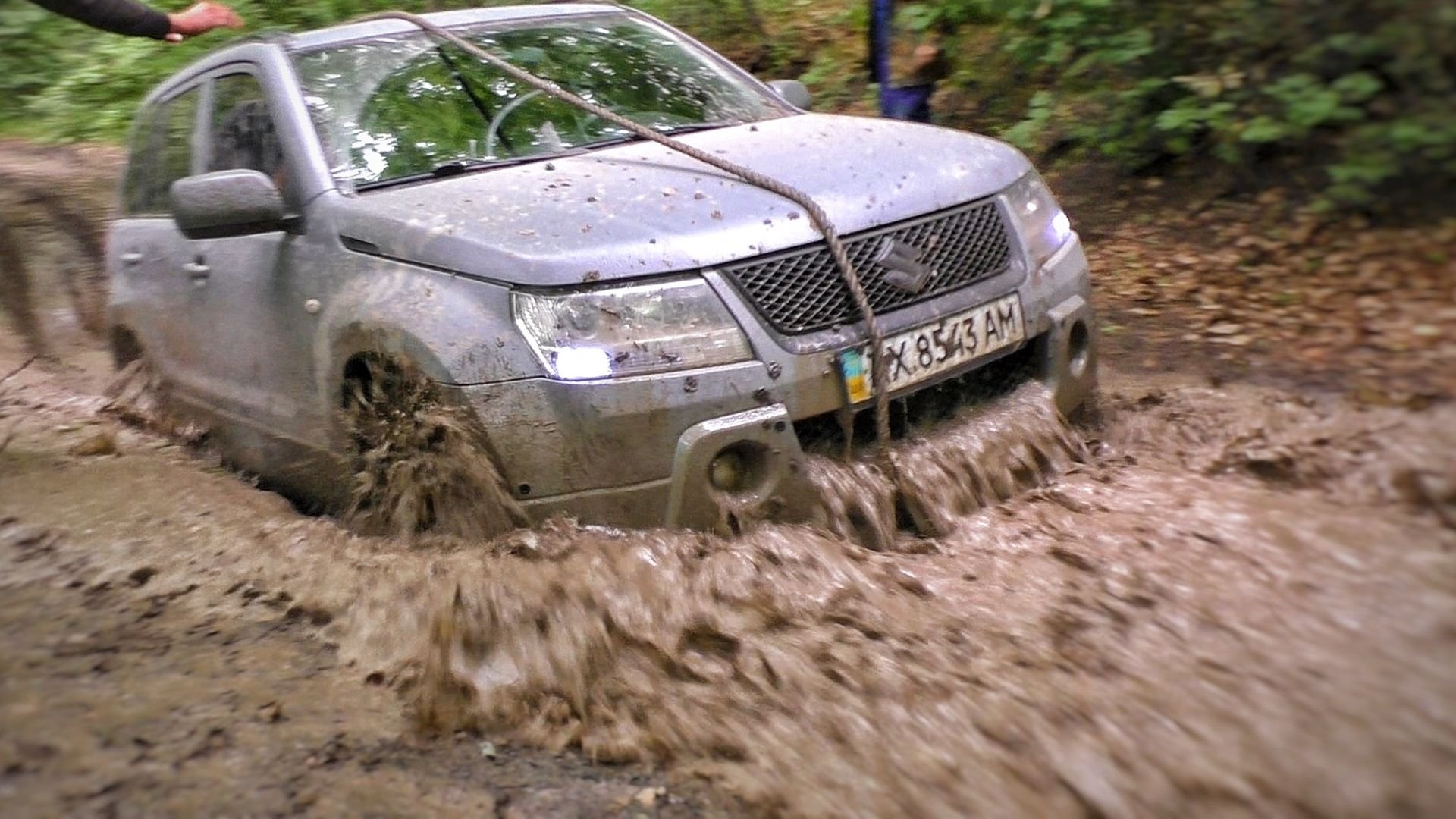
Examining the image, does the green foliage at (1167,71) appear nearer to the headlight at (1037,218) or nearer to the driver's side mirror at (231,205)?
the headlight at (1037,218)

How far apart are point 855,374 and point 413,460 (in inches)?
47.1

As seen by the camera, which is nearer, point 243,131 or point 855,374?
point 855,374

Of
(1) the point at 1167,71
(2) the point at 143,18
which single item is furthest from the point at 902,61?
(2) the point at 143,18

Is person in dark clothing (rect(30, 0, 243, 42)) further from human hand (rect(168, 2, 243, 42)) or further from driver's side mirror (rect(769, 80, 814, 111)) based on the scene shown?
driver's side mirror (rect(769, 80, 814, 111))

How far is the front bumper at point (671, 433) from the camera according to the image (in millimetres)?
3035

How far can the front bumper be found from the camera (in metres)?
3.04

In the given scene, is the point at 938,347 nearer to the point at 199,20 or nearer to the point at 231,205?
the point at 231,205

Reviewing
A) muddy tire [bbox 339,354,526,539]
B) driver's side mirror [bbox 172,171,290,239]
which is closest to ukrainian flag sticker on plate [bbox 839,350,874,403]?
muddy tire [bbox 339,354,526,539]

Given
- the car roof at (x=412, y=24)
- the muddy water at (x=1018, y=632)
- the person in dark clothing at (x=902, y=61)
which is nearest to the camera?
the muddy water at (x=1018, y=632)

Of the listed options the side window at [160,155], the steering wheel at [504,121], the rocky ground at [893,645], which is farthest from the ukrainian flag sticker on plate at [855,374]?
the side window at [160,155]

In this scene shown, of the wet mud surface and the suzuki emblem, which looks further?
the suzuki emblem

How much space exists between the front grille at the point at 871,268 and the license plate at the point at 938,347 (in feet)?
0.30

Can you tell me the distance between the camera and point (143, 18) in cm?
546

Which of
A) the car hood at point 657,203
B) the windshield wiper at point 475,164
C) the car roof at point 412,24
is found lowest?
the car hood at point 657,203
